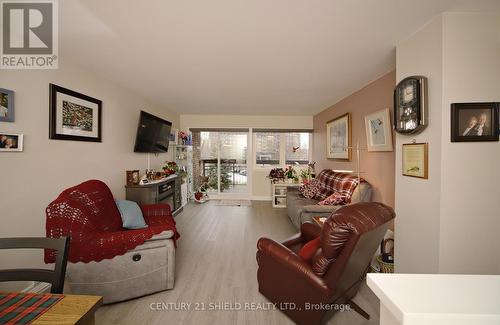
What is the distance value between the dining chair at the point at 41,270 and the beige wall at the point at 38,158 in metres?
1.17

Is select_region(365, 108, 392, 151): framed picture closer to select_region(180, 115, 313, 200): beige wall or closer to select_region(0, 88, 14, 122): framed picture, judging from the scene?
select_region(180, 115, 313, 200): beige wall

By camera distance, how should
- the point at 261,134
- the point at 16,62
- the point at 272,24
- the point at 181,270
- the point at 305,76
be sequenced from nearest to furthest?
the point at 272,24, the point at 16,62, the point at 181,270, the point at 305,76, the point at 261,134

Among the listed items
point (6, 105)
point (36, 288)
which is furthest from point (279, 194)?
point (6, 105)

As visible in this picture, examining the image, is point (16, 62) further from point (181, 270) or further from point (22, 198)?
point (181, 270)

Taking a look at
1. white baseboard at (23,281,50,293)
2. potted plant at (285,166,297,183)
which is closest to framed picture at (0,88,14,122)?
white baseboard at (23,281,50,293)

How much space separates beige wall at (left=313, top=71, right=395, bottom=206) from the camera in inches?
108

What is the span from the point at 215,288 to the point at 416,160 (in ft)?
7.29

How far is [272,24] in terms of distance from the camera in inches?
67.8

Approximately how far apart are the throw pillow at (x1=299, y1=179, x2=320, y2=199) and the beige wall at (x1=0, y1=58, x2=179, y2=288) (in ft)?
11.1

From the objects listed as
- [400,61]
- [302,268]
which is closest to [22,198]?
[302,268]

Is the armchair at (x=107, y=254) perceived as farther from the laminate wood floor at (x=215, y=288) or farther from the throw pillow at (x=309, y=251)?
the throw pillow at (x=309, y=251)

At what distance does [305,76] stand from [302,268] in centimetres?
236

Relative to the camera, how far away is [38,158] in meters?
2.11

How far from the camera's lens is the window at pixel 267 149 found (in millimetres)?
6129
